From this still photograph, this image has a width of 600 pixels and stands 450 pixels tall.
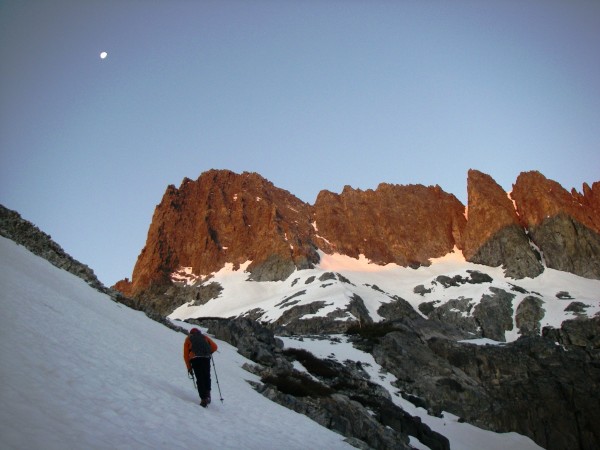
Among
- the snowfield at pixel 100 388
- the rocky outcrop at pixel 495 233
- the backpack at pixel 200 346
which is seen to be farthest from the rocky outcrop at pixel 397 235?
the backpack at pixel 200 346

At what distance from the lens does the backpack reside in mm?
14430

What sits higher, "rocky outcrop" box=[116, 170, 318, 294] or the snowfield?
"rocky outcrop" box=[116, 170, 318, 294]

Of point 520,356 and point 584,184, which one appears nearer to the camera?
point 520,356

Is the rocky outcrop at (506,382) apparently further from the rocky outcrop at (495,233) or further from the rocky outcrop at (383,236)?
the rocky outcrop at (383,236)

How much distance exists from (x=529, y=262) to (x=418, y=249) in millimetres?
46218

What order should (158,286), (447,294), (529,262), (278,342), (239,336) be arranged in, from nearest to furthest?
(239,336) → (278,342) → (447,294) → (529,262) → (158,286)

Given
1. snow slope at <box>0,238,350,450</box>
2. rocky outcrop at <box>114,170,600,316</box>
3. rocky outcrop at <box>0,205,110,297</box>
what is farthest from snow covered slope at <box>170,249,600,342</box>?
snow slope at <box>0,238,350,450</box>

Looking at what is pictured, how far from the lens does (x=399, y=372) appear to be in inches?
2153

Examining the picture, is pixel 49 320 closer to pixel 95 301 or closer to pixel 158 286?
pixel 95 301

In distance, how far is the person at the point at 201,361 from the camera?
46.2 feet

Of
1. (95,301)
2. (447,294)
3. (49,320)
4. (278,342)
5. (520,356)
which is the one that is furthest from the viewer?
(447,294)

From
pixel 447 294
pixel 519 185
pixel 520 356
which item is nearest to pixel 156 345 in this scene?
pixel 520 356

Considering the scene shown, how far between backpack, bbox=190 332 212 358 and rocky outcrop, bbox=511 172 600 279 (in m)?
156

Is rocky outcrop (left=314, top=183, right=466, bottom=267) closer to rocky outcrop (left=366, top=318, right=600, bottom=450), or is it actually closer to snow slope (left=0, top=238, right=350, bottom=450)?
rocky outcrop (left=366, top=318, right=600, bottom=450)
